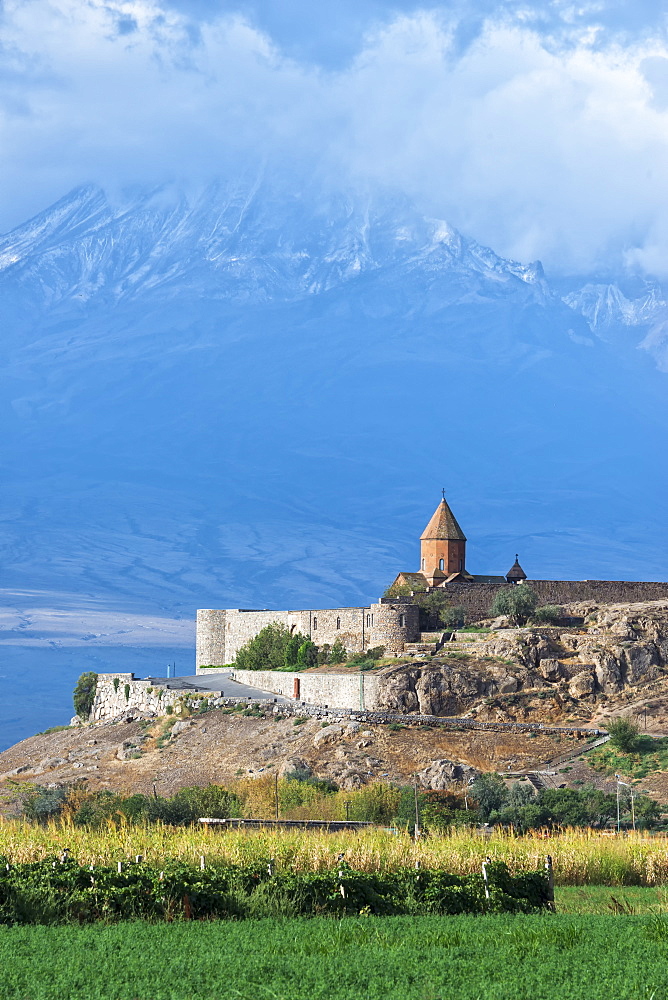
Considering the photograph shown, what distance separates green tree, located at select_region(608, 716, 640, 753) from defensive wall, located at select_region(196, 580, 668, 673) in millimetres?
11099

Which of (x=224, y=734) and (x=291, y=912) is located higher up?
(x=224, y=734)

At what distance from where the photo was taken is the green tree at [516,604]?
53.0 metres

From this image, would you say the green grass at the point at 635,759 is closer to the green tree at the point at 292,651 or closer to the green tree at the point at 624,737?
the green tree at the point at 624,737

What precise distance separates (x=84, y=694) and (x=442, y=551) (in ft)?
68.8

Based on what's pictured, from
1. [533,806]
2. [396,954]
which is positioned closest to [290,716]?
[533,806]

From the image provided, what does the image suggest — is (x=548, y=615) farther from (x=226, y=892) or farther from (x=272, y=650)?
(x=226, y=892)

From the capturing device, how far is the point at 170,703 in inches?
2110

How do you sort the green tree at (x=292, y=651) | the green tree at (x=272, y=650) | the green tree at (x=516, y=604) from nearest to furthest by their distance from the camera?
1. the green tree at (x=516, y=604)
2. the green tree at (x=292, y=651)
3. the green tree at (x=272, y=650)

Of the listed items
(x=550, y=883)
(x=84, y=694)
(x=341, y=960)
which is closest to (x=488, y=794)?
(x=550, y=883)

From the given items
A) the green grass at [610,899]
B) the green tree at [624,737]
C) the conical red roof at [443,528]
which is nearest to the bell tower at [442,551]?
the conical red roof at [443,528]

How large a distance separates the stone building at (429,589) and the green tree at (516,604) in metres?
0.98

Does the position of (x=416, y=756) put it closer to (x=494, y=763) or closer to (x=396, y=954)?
(x=494, y=763)

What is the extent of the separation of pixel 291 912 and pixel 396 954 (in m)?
3.56

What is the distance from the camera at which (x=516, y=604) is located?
→ 53.0 metres
